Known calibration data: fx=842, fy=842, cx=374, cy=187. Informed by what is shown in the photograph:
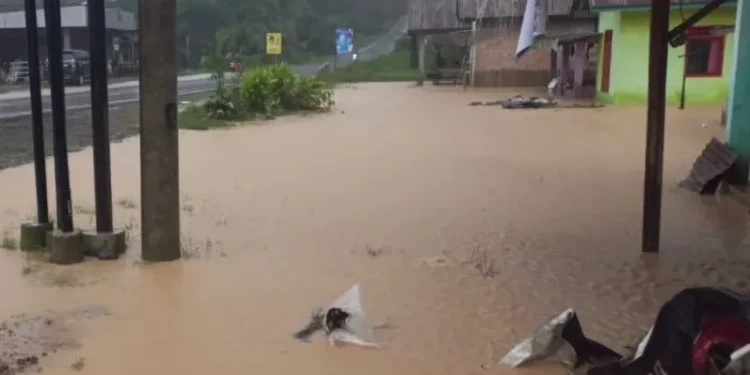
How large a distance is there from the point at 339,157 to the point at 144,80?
7.13 m

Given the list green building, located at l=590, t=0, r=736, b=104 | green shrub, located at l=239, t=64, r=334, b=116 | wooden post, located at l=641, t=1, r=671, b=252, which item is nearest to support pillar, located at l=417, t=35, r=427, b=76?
green building, located at l=590, t=0, r=736, b=104

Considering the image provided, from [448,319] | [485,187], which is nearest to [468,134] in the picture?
[485,187]

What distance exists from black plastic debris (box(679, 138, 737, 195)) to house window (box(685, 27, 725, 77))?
479 inches

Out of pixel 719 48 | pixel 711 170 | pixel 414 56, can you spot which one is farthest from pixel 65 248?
pixel 414 56

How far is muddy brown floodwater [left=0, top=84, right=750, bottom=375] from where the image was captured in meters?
4.93

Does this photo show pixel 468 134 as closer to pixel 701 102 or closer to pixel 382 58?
pixel 701 102

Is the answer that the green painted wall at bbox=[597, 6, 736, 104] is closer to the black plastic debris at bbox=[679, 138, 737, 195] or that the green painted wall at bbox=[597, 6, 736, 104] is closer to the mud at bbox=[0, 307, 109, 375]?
the black plastic debris at bbox=[679, 138, 737, 195]

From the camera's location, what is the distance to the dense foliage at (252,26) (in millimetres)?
57781

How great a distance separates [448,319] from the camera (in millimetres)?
5438

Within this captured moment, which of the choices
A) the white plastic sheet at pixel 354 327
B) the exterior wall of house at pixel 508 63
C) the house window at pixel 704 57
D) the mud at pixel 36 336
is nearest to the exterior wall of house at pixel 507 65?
the exterior wall of house at pixel 508 63

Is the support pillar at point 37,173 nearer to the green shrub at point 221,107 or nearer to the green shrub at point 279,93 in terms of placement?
the green shrub at point 221,107

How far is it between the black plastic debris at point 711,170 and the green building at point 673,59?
38.1 feet

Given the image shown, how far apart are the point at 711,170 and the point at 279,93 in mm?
13730

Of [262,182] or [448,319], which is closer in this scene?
[448,319]
